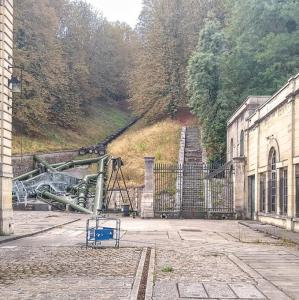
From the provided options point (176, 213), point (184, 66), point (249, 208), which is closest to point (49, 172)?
point (176, 213)

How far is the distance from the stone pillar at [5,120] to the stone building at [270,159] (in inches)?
453

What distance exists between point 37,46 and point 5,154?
40.1m

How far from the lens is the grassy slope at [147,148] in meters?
43.8

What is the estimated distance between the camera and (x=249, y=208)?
33.0 meters

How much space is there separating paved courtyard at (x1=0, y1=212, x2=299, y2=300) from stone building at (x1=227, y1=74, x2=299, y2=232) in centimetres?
544

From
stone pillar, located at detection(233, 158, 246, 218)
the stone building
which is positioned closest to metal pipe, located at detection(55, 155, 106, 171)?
the stone building

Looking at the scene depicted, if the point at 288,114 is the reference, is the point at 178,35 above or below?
above

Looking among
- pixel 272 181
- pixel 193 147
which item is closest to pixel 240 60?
pixel 193 147

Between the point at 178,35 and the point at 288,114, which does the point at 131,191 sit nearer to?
the point at 288,114

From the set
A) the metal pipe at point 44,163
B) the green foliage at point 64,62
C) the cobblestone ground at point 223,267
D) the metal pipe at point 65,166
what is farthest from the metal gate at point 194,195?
the green foliage at point 64,62

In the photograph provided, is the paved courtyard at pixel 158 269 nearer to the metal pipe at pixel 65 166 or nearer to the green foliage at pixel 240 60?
the green foliage at pixel 240 60

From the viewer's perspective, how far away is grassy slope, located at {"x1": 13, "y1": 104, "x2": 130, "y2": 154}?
175ft

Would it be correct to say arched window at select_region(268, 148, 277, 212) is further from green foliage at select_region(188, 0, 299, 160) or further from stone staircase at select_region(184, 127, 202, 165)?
stone staircase at select_region(184, 127, 202, 165)

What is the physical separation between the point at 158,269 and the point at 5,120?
32.5 ft
